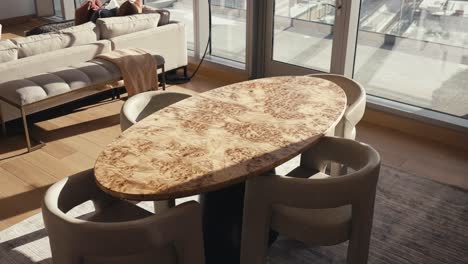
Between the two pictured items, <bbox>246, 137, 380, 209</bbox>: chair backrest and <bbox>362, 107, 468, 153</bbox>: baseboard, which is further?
<bbox>362, 107, 468, 153</bbox>: baseboard

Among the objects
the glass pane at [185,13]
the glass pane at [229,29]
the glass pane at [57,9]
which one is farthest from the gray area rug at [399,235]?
the glass pane at [57,9]

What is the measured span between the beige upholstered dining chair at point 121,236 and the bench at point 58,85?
191cm

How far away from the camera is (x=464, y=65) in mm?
4223

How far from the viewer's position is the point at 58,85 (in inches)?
161

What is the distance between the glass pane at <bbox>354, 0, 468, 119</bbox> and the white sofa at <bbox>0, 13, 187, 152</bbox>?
201 cm

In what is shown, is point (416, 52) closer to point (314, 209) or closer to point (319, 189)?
point (314, 209)

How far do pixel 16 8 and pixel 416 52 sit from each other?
19.8 feet

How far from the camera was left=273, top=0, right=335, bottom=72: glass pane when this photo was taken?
5.00 meters

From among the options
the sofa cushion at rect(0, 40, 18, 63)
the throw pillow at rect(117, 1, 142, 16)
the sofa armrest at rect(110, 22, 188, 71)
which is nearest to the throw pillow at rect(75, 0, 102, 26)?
the throw pillow at rect(117, 1, 142, 16)

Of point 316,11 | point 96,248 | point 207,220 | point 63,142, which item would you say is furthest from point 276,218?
point 316,11

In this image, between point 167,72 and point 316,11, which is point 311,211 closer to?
point 316,11

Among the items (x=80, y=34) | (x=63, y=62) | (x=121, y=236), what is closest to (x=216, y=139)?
(x=121, y=236)

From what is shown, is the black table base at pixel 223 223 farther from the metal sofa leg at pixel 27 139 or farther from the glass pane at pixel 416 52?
the glass pane at pixel 416 52

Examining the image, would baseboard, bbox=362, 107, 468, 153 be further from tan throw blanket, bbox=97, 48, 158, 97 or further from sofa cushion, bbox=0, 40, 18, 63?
sofa cushion, bbox=0, 40, 18, 63
